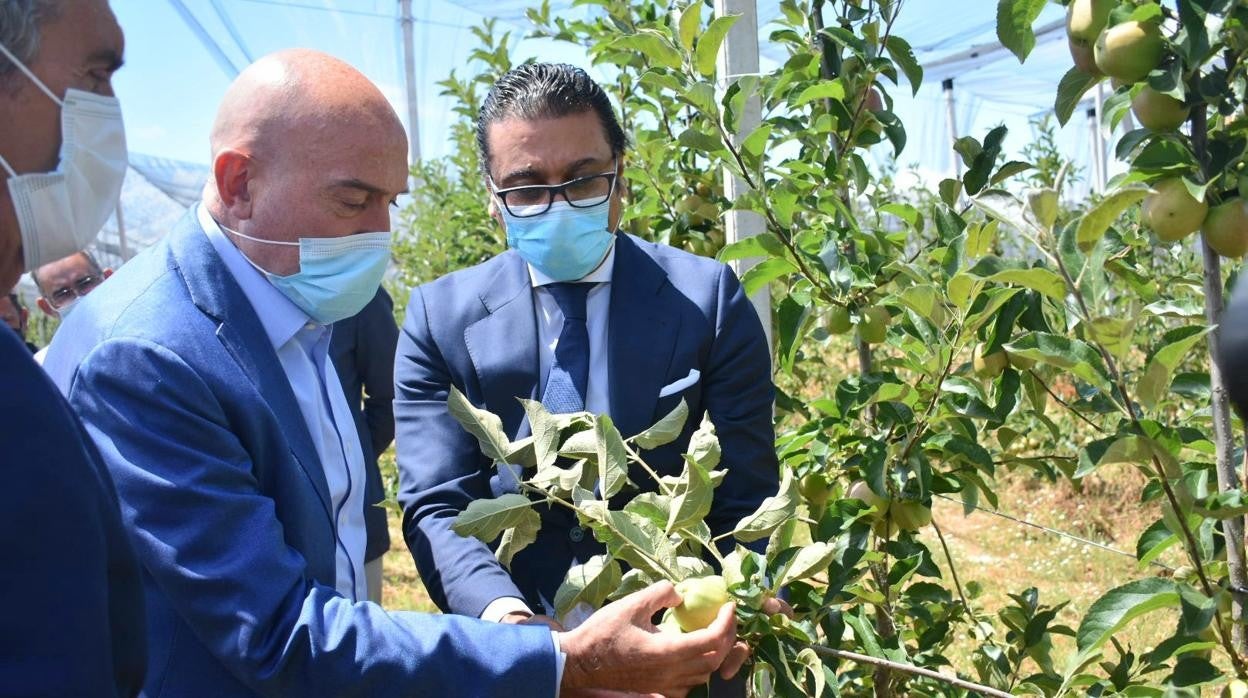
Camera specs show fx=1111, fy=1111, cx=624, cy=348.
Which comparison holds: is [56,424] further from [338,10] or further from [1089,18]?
[338,10]

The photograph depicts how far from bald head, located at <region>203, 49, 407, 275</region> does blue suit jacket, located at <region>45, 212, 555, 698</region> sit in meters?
0.14

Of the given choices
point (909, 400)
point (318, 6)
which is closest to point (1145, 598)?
point (909, 400)

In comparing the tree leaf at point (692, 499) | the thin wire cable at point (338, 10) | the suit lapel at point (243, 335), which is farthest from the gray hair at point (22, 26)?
the thin wire cable at point (338, 10)

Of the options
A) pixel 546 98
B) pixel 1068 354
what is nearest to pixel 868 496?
pixel 1068 354

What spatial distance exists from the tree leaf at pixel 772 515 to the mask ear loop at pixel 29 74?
2.89 ft

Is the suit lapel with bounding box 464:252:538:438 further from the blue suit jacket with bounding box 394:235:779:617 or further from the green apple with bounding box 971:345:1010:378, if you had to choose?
the green apple with bounding box 971:345:1010:378

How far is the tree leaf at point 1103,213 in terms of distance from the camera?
3.37ft

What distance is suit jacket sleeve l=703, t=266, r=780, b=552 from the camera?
1673 mm

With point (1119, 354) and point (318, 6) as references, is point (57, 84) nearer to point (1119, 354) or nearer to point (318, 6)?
point (1119, 354)

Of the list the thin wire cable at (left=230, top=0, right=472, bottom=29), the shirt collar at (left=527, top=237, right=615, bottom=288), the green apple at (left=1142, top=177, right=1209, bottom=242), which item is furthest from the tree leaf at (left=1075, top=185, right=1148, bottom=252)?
the thin wire cable at (left=230, top=0, right=472, bottom=29)

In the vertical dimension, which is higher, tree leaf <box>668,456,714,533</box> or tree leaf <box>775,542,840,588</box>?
tree leaf <box>668,456,714,533</box>

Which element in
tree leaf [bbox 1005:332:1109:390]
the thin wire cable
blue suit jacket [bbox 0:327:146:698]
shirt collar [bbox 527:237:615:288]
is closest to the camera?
blue suit jacket [bbox 0:327:146:698]

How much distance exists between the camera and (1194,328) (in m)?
1.11

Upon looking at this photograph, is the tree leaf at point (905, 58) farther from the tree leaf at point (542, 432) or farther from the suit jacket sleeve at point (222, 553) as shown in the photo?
the suit jacket sleeve at point (222, 553)
